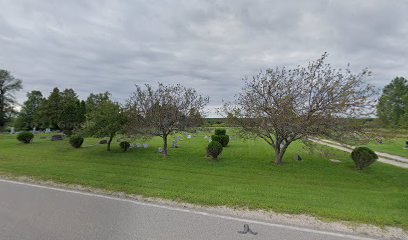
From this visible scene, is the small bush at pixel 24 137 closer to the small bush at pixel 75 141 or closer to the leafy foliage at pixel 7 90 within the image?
the small bush at pixel 75 141

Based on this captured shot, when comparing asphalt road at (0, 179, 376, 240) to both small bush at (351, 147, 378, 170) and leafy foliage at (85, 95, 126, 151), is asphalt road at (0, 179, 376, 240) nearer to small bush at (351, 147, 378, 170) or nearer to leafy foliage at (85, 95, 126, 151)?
small bush at (351, 147, 378, 170)

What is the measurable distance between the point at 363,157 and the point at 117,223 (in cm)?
1241

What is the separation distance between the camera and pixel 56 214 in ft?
16.1

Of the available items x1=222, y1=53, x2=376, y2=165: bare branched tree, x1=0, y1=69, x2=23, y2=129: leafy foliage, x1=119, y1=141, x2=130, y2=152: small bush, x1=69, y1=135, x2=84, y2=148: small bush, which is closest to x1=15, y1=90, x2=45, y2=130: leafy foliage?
x1=0, y1=69, x2=23, y2=129: leafy foliage

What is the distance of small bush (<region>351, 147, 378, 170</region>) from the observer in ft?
40.9

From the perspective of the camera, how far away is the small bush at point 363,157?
490 inches

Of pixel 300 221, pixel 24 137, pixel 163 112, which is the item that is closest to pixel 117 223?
pixel 300 221

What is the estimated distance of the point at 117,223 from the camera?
14.8 feet

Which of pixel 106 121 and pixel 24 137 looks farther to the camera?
pixel 24 137

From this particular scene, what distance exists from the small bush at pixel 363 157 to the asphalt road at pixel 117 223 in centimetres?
986

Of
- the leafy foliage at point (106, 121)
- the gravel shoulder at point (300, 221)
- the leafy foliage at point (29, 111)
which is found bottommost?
the gravel shoulder at point (300, 221)

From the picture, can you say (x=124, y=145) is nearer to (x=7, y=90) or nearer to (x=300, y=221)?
(x=300, y=221)

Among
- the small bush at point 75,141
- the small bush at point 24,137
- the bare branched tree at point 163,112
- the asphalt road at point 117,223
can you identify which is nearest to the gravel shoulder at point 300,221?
the asphalt road at point 117,223

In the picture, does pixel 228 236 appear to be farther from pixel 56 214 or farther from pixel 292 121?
pixel 292 121
